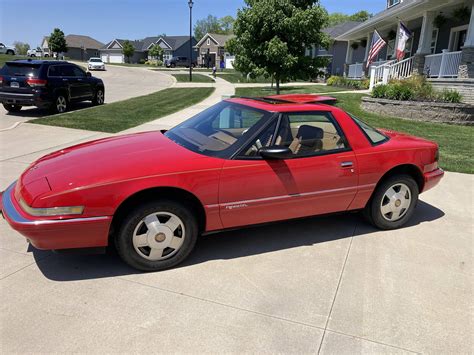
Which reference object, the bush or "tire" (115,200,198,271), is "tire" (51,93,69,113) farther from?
the bush

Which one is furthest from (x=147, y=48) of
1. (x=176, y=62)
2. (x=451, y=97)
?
(x=451, y=97)

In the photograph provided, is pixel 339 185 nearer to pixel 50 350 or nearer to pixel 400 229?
pixel 400 229

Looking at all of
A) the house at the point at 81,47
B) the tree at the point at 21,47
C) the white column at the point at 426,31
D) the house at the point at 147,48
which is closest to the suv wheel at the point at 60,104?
the white column at the point at 426,31

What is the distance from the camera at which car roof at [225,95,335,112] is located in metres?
3.91

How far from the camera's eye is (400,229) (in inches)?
176

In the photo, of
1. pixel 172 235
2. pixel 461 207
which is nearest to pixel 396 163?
pixel 461 207

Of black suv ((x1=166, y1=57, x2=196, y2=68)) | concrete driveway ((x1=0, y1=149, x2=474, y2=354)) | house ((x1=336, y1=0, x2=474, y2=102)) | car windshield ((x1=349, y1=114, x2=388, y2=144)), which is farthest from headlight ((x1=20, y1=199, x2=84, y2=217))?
black suv ((x1=166, y1=57, x2=196, y2=68))

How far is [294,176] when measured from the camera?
3682 mm

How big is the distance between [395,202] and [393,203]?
27 mm

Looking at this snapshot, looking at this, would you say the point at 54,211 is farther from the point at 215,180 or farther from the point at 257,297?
the point at 257,297

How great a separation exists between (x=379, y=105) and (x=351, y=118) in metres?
9.44

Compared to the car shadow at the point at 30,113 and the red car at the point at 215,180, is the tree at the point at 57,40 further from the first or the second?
the red car at the point at 215,180

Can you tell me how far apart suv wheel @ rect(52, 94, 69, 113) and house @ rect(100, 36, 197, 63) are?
70.8m

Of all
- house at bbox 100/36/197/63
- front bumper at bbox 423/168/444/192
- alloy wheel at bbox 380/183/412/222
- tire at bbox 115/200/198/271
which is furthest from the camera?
house at bbox 100/36/197/63
